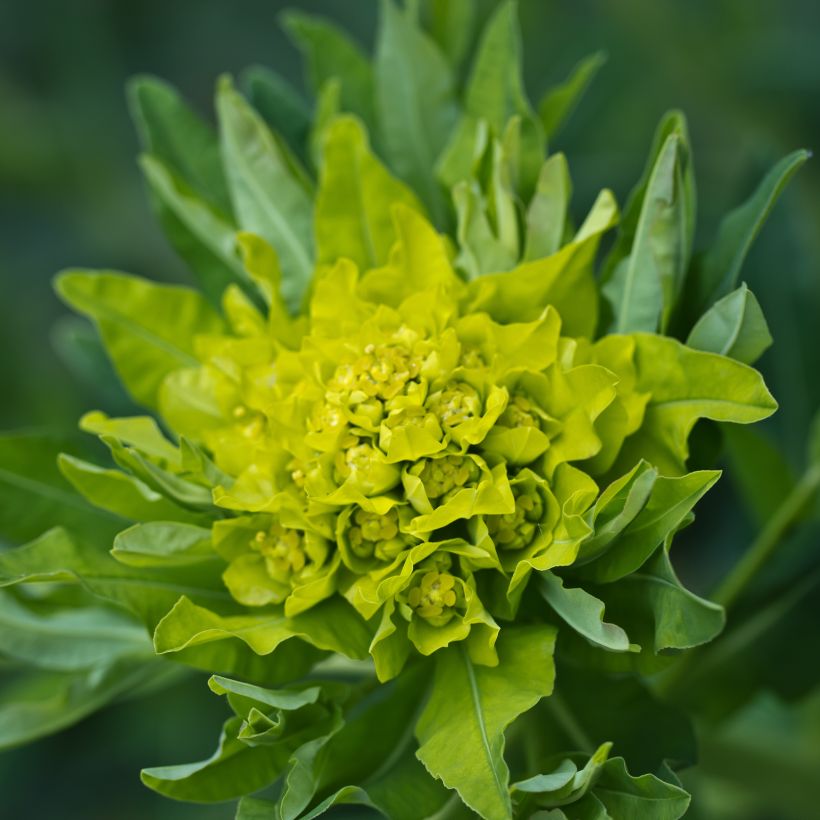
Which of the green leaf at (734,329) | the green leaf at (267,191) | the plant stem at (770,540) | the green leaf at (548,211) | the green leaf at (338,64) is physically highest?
the green leaf at (338,64)

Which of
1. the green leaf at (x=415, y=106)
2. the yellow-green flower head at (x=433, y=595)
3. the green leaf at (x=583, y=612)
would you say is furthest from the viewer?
the green leaf at (x=415, y=106)

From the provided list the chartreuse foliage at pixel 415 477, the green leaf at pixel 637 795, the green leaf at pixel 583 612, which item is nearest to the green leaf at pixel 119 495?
the chartreuse foliage at pixel 415 477

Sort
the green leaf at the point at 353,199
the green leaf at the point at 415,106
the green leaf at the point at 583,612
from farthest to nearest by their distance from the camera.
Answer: the green leaf at the point at 415,106 < the green leaf at the point at 353,199 < the green leaf at the point at 583,612

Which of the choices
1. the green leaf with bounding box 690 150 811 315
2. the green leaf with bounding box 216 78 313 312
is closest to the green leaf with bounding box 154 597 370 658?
the green leaf with bounding box 216 78 313 312

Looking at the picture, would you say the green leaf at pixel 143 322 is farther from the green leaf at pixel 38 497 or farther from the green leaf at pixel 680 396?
the green leaf at pixel 680 396

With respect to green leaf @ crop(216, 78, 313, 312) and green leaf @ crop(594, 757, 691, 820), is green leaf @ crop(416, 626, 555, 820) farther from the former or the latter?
green leaf @ crop(216, 78, 313, 312)

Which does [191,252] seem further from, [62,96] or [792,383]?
[62,96]
